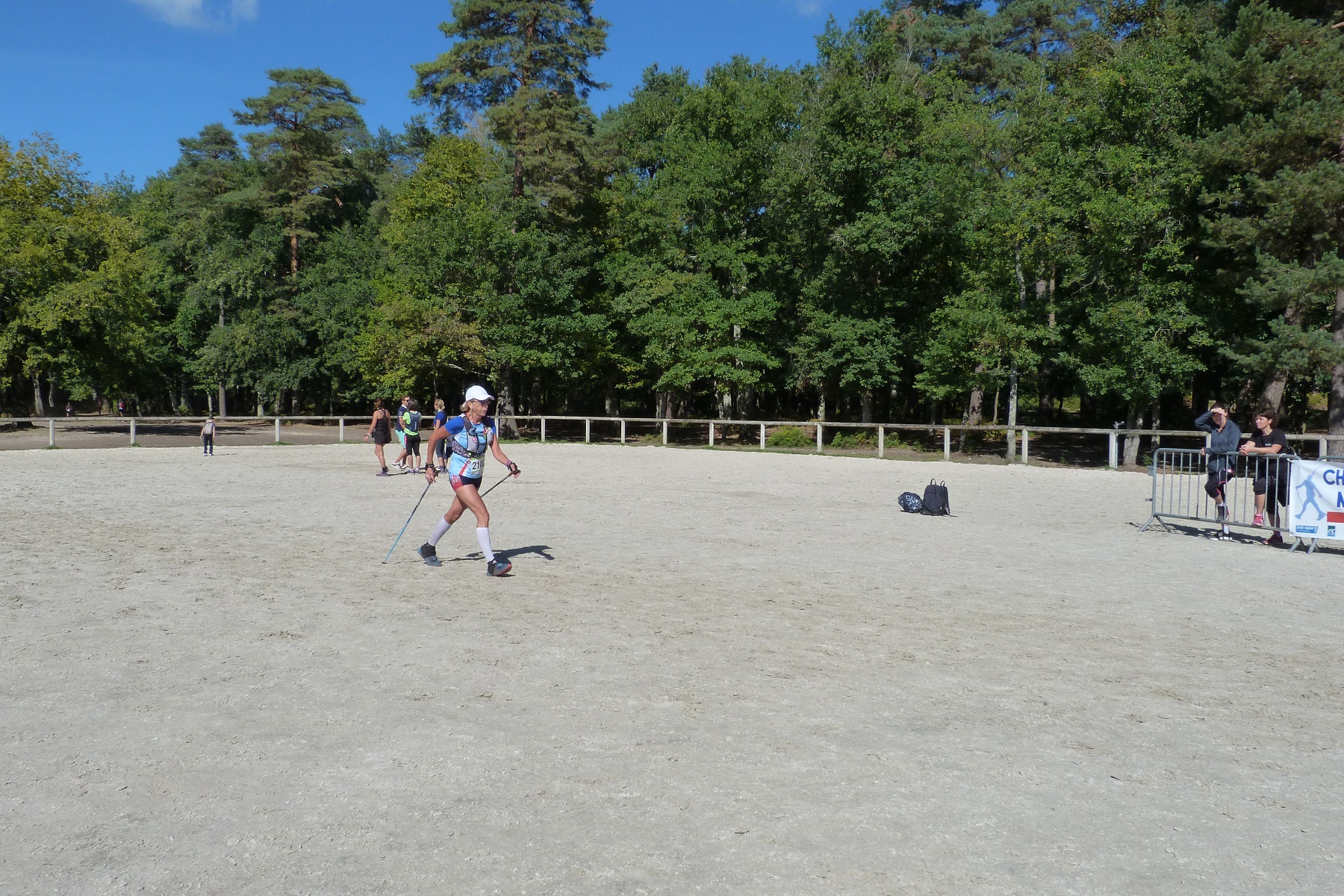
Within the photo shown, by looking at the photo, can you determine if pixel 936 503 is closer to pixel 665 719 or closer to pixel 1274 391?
pixel 665 719

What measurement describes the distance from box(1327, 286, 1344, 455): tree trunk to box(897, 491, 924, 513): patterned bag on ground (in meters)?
16.0

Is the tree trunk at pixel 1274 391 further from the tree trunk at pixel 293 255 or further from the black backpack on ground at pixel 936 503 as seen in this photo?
the tree trunk at pixel 293 255

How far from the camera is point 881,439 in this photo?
29.2m

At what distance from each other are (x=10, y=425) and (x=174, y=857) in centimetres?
4617

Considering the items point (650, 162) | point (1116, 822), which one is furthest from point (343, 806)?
point (650, 162)

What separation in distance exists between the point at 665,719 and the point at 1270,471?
11.1 meters

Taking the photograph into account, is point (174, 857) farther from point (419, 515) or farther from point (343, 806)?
point (419, 515)

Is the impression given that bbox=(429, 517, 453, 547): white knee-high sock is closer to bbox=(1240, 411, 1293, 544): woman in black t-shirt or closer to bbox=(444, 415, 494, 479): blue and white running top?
bbox=(444, 415, 494, 479): blue and white running top

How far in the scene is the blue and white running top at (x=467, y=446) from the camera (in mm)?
9133

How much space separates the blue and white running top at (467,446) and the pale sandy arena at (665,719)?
115cm

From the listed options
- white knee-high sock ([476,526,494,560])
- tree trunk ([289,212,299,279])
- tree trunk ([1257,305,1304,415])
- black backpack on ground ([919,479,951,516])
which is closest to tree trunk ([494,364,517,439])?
tree trunk ([289,212,299,279])

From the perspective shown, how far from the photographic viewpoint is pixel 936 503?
14297 mm

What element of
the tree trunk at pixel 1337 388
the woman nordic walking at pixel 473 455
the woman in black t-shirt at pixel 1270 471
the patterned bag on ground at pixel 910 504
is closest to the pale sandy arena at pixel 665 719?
the woman nordic walking at pixel 473 455

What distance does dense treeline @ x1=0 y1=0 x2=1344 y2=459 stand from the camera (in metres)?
26.9
